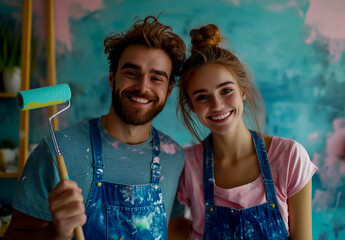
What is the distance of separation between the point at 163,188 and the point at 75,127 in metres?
0.47

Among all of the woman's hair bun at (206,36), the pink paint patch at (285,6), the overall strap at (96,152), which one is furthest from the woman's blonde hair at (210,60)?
the pink paint patch at (285,6)

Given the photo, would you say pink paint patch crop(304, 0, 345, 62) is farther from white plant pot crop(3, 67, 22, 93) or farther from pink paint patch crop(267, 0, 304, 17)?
white plant pot crop(3, 67, 22, 93)

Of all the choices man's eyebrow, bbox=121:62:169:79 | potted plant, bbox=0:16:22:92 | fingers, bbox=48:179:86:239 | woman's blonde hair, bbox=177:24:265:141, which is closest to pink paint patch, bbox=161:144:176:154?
woman's blonde hair, bbox=177:24:265:141

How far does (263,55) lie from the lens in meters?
2.13

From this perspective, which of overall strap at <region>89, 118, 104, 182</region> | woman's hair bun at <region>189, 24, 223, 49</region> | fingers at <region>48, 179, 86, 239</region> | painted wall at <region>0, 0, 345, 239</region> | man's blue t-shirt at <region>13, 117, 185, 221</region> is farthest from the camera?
painted wall at <region>0, 0, 345, 239</region>

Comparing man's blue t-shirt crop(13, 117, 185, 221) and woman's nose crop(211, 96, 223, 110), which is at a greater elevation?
woman's nose crop(211, 96, 223, 110)

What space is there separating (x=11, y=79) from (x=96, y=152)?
1.12 metres

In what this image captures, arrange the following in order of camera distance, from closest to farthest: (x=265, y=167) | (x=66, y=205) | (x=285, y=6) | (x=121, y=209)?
(x=66, y=205), (x=121, y=209), (x=265, y=167), (x=285, y=6)

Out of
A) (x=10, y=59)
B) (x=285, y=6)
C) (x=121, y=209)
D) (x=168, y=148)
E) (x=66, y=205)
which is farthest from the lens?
(x=285, y=6)

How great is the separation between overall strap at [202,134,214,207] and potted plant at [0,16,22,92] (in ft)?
4.41

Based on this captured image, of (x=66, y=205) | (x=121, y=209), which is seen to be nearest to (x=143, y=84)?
(x=121, y=209)

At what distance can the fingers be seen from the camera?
0.83 metres

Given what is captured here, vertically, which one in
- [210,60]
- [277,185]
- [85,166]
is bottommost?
[277,185]

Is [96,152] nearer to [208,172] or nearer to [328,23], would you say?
[208,172]
